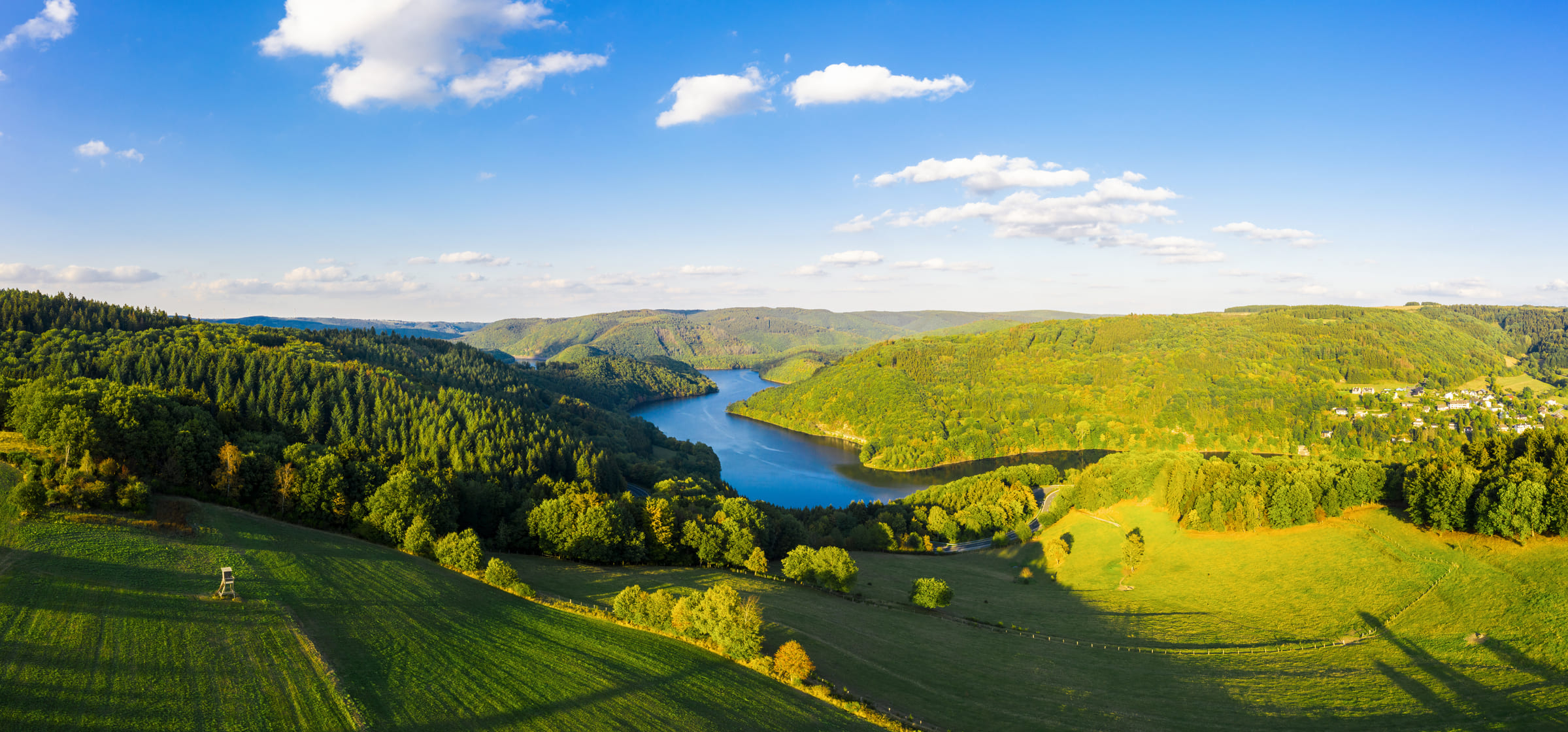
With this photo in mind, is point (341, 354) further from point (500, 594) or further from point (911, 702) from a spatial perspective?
point (911, 702)

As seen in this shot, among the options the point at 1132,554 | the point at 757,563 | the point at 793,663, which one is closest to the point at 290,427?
the point at 757,563

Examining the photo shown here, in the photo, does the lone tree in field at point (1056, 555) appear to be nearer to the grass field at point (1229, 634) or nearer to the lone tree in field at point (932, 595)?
the grass field at point (1229, 634)

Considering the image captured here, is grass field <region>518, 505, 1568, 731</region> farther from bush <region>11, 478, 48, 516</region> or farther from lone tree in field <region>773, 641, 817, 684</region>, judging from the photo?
bush <region>11, 478, 48, 516</region>

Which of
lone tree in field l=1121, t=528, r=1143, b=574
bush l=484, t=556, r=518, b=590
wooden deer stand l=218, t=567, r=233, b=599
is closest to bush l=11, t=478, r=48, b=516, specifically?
wooden deer stand l=218, t=567, r=233, b=599

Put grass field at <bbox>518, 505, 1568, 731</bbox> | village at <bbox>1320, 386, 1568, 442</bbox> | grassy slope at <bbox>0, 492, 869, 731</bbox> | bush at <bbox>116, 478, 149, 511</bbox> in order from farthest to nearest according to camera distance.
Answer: village at <bbox>1320, 386, 1568, 442</bbox> → bush at <bbox>116, 478, 149, 511</bbox> → grass field at <bbox>518, 505, 1568, 731</bbox> → grassy slope at <bbox>0, 492, 869, 731</bbox>

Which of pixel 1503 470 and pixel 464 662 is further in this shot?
pixel 1503 470

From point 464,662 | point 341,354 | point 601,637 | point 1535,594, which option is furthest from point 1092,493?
point 341,354
